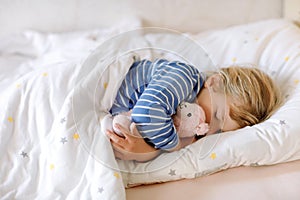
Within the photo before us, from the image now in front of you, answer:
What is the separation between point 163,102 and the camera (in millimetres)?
928

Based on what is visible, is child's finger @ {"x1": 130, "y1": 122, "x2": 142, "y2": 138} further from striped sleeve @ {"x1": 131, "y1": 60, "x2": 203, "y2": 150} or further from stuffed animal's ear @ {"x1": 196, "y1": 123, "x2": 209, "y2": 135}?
stuffed animal's ear @ {"x1": 196, "y1": 123, "x2": 209, "y2": 135}

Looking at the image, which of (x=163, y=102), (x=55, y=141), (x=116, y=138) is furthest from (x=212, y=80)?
(x=55, y=141)

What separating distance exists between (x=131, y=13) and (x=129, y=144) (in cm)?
72

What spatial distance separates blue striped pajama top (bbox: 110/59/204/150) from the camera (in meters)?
0.92

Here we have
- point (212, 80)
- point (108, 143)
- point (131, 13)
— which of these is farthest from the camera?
point (131, 13)

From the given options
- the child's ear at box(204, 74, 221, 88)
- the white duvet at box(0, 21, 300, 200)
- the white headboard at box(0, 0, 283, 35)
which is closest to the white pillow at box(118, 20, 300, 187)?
the white duvet at box(0, 21, 300, 200)

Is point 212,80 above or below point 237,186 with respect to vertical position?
above

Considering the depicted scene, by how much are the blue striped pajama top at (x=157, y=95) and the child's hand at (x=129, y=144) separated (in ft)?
0.05

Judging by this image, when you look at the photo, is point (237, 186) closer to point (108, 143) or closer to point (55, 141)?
point (108, 143)

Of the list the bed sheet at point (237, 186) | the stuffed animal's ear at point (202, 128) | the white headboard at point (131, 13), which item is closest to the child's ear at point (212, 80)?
the stuffed animal's ear at point (202, 128)

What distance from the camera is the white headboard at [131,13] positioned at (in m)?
1.46

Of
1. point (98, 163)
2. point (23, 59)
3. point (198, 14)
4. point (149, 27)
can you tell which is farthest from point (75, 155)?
point (198, 14)

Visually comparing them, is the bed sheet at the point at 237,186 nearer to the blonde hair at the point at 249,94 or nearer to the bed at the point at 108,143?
the bed at the point at 108,143

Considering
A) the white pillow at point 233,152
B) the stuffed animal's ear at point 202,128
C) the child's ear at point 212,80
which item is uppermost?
the child's ear at point 212,80
